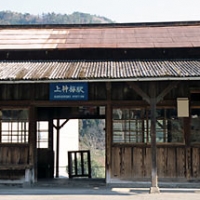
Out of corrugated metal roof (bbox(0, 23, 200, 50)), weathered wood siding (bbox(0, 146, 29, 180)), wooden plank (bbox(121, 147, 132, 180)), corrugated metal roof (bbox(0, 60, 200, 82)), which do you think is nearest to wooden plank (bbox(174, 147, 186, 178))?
wooden plank (bbox(121, 147, 132, 180))

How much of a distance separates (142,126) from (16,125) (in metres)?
3.91

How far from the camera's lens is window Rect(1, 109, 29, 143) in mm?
11430

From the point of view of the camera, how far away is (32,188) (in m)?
10.6

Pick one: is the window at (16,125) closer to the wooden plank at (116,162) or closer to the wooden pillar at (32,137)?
the wooden pillar at (32,137)

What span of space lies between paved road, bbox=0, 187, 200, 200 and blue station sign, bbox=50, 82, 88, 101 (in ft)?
8.72

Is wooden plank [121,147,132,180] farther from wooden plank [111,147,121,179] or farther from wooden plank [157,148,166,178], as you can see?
wooden plank [157,148,166,178]

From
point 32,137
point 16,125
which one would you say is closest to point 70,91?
point 32,137

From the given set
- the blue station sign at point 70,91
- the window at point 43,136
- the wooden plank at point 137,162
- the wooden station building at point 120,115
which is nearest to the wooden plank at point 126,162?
the wooden station building at point 120,115

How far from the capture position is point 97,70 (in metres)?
10.6

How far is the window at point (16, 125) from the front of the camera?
11.4 m

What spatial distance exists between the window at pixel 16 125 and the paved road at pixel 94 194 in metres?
1.55

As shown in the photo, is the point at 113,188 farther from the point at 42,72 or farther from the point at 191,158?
the point at 42,72

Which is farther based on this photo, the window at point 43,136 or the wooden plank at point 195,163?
the window at point 43,136

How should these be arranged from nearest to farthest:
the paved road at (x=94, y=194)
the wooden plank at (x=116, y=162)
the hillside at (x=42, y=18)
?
the paved road at (x=94, y=194) < the wooden plank at (x=116, y=162) < the hillside at (x=42, y=18)
